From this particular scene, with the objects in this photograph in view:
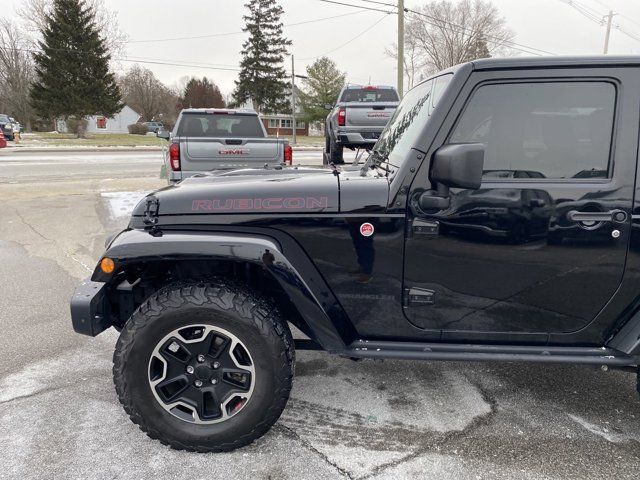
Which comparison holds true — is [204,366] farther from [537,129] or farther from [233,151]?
[233,151]

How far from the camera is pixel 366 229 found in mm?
2283

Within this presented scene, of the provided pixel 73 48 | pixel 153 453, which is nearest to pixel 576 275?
pixel 153 453

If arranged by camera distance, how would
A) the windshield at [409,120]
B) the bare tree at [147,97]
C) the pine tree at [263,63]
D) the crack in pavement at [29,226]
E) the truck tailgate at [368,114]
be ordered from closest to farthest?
the windshield at [409,120] < the crack in pavement at [29,226] < the truck tailgate at [368,114] < the pine tree at [263,63] < the bare tree at [147,97]

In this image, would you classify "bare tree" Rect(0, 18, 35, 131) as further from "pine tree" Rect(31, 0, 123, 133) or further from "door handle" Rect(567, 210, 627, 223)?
"door handle" Rect(567, 210, 627, 223)

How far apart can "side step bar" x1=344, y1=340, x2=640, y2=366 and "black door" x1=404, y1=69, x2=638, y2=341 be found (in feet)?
0.39

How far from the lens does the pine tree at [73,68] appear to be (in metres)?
35.9

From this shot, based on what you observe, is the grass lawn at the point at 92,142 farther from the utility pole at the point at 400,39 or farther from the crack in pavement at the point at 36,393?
the crack in pavement at the point at 36,393

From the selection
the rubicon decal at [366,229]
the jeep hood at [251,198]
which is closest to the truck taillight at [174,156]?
the jeep hood at [251,198]

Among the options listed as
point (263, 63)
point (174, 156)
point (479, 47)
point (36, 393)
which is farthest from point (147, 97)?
point (36, 393)

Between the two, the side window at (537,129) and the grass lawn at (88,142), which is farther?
the grass lawn at (88,142)

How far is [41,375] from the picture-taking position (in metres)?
3.16

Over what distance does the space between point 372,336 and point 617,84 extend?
171 centimetres

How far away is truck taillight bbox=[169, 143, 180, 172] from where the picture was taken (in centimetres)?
683

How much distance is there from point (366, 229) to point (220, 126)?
6.76 m
